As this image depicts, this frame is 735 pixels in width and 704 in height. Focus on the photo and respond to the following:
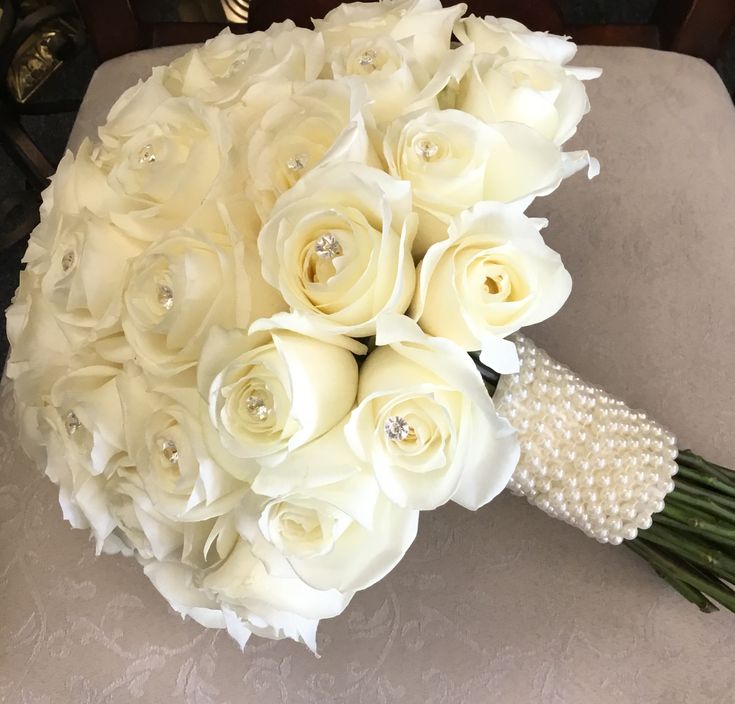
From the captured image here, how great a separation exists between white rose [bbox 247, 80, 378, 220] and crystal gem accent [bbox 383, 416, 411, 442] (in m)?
0.13

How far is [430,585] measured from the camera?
1.94ft

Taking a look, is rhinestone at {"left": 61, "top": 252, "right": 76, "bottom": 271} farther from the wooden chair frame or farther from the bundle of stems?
the wooden chair frame

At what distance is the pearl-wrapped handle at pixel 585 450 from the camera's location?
0.51 m

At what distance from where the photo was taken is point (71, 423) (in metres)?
0.43

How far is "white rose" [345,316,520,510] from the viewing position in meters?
0.36

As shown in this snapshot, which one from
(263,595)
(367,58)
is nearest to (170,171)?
(367,58)

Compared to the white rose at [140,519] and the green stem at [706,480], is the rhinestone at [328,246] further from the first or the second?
the green stem at [706,480]

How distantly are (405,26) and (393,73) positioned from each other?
0.19ft

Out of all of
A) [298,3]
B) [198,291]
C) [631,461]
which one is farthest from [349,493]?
[298,3]

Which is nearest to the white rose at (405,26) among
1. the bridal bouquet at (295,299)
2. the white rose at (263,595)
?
the bridal bouquet at (295,299)

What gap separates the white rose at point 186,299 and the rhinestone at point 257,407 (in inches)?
1.8

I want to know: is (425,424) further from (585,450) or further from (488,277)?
(585,450)

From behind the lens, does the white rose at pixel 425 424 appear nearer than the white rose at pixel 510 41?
Yes

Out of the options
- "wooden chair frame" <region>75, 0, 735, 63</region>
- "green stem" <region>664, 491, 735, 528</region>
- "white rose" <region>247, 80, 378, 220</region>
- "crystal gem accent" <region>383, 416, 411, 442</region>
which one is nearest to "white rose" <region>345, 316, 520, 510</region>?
"crystal gem accent" <region>383, 416, 411, 442</region>
